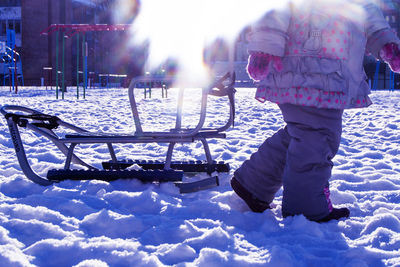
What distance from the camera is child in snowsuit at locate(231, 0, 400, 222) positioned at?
1.96m

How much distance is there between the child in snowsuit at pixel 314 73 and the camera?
1965mm

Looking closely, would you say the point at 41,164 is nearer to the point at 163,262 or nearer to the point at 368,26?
the point at 163,262

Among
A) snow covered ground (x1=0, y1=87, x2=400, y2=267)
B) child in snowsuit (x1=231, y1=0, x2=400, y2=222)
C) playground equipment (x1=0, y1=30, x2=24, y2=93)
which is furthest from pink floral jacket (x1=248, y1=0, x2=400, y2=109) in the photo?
playground equipment (x1=0, y1=30, x2=24, y2=93)

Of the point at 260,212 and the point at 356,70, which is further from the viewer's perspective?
the point at 260,212

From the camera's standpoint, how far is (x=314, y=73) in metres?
1.98

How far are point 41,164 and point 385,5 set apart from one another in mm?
36341

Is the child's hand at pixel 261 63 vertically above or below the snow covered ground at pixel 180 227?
above

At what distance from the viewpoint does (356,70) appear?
2027mm

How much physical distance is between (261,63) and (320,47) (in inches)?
9.9

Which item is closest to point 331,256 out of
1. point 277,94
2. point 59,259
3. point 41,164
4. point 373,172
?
point 277,94

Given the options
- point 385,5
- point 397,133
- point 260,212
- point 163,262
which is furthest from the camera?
point 385,5

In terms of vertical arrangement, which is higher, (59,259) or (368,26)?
(368,26)

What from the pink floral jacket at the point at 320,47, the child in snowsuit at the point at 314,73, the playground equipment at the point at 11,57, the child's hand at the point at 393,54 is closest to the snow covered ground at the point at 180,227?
the child in snowsuit at the point at 314,73

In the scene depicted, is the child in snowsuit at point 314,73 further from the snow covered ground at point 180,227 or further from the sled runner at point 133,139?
the sled runner at point 133,139
